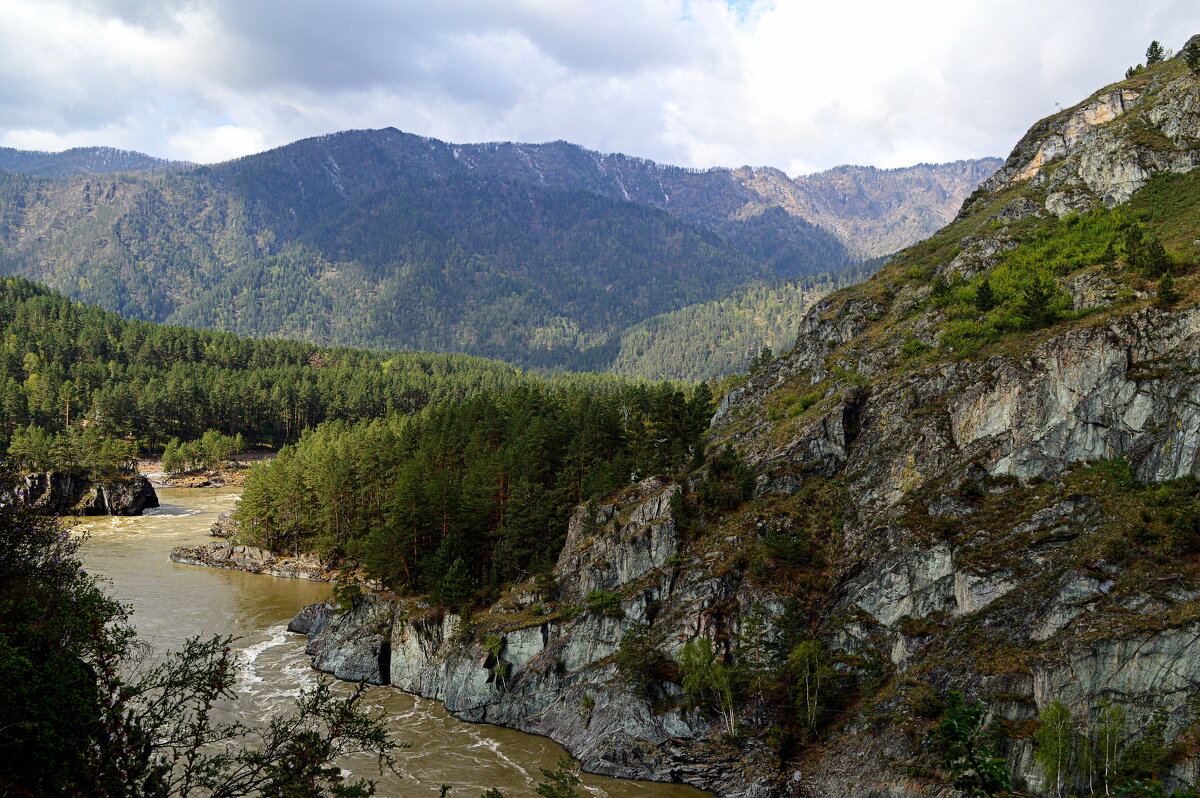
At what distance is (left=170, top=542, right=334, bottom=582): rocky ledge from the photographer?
102562 millimetres

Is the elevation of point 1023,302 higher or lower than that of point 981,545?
higher

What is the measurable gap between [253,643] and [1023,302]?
81530 millimetres

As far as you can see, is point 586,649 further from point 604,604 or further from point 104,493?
point 104,493

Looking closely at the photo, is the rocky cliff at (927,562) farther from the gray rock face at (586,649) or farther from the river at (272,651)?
the river at (272,651)

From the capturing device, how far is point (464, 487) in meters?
79.4

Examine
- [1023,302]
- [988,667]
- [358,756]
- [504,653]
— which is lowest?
[358,756]

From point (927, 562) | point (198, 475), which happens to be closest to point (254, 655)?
point (927, 562)

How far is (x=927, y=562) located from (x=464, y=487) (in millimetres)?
47041

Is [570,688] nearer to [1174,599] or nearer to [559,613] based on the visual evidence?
[559,613]

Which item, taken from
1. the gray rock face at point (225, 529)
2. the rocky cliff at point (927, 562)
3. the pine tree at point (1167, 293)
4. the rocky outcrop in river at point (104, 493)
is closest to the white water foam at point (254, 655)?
the rocky cliff at point (927, 562)

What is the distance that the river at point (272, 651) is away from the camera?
50750mm

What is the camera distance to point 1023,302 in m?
63.4

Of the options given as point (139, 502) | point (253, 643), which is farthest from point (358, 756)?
point (139, 502)

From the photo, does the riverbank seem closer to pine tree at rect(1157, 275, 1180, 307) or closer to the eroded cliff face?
the eroded cliff face
